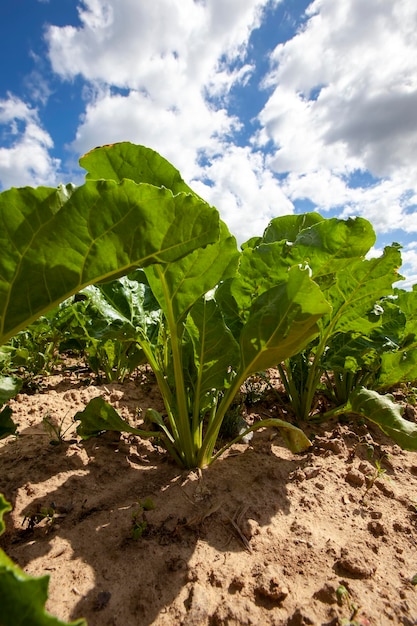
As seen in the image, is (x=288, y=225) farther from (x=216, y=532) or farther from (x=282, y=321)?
(x=216, y=532)

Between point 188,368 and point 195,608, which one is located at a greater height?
point 188,368

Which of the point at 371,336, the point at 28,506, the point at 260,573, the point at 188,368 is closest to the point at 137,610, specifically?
the point at 260,573

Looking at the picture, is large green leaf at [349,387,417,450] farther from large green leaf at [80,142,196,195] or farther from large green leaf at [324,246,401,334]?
large green leaf at [80,142,196,195]

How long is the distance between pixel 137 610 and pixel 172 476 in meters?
0.62

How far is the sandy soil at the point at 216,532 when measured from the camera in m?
1.02

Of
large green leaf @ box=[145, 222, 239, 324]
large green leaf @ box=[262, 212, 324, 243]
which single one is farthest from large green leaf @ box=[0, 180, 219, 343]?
large green leaf @ box=[262, 212, 324, 243]

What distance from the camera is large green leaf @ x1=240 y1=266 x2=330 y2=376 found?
1196 millimetres

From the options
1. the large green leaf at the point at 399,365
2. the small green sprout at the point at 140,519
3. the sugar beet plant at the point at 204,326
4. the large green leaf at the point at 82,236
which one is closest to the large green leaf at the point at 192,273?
the sugar beet plant at the point at 204,326

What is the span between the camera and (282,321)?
1274 mm

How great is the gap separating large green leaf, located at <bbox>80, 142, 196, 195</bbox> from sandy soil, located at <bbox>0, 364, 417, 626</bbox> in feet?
3.78

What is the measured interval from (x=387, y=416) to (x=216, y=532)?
91cm

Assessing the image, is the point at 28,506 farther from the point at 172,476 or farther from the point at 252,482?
the point at 252,482

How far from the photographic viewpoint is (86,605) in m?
0.99

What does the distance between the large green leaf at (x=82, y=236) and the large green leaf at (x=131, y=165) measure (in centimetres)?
32
